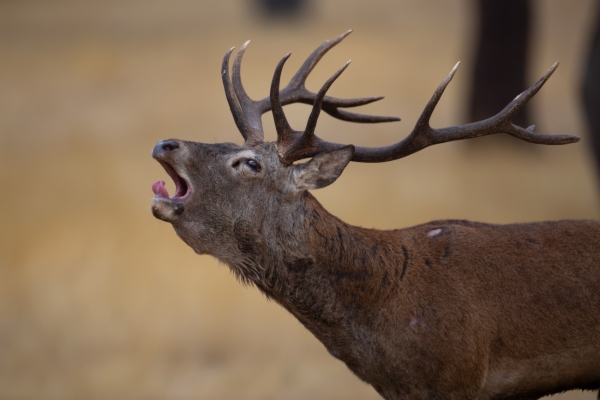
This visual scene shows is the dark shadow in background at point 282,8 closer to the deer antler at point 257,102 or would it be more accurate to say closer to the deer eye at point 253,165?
the deer antler at point 257,102

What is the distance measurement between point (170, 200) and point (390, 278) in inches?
48.4

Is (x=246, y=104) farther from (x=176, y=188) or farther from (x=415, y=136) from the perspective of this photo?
(x=415, y=136)

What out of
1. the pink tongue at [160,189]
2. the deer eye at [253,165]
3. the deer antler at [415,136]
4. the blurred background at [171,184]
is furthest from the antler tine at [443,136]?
the blurred background at [171,184]

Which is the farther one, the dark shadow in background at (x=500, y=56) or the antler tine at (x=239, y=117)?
the dark shadow in background at (x=500, y=56)

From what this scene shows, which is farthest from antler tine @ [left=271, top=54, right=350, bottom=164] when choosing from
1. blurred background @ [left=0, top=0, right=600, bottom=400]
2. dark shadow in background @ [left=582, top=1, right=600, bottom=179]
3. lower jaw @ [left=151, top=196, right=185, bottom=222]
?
dark shadow in background @ [left=582, top=1, right=600, bottom=179]

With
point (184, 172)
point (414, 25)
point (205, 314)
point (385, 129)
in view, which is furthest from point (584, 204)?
point (414, 25)

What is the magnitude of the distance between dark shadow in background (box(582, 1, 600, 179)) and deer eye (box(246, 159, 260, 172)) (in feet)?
14.7

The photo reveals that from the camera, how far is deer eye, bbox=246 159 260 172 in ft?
13.5

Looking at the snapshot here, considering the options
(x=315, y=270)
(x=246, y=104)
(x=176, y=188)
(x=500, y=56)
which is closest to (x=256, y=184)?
(x=176, y=188)

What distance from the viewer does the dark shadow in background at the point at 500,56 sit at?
10.6 m

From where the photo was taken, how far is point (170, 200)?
3.96 metres

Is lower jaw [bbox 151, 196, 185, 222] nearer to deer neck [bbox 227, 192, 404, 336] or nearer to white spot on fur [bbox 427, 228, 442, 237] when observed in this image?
deer neck [bbox 227, 192, 404, 336]

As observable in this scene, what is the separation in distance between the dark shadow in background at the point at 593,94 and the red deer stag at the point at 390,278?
3542mm

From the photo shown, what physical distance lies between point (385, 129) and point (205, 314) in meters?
4.66
